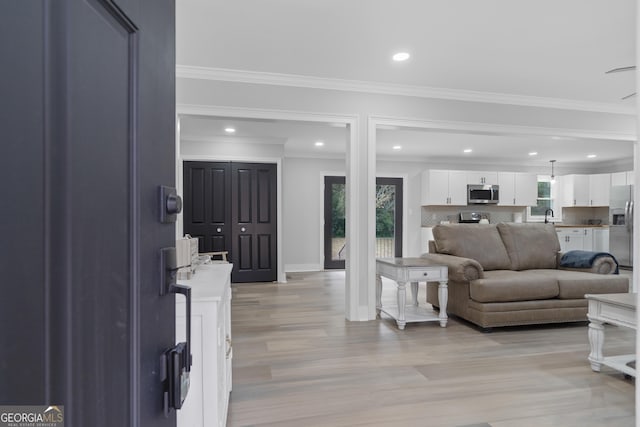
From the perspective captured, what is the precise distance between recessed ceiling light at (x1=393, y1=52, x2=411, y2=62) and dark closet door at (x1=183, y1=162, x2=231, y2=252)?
3777 mm

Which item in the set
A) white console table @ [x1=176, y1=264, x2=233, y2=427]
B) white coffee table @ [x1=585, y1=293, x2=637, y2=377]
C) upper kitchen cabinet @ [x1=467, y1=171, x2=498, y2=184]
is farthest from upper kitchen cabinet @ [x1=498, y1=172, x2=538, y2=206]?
white console table @ [x1=176, y1=264, x2=233, y2=427]

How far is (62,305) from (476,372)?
9.69ft

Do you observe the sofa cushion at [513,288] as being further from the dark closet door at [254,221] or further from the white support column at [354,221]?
the dark closet door at [254,221]

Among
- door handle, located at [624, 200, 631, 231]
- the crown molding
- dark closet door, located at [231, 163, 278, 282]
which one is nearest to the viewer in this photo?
the crown molding

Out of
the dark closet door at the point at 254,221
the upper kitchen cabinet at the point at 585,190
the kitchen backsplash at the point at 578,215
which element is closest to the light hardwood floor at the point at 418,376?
the dark closet door at the point at 254,221

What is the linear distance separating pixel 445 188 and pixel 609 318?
5607mm

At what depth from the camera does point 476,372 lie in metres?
2.71

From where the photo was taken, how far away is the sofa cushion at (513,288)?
3615mm

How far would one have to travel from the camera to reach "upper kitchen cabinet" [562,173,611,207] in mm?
8422

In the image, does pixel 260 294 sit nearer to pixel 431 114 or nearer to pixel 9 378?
pixel 431 114

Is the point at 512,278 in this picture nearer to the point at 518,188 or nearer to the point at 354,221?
the point at 354,221

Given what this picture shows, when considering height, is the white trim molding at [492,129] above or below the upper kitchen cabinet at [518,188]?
above

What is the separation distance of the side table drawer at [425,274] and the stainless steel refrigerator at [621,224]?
6156mm

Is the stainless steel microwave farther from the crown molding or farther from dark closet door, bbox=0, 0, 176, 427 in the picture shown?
dark closet door, bbox=0, 0, 176, 427
